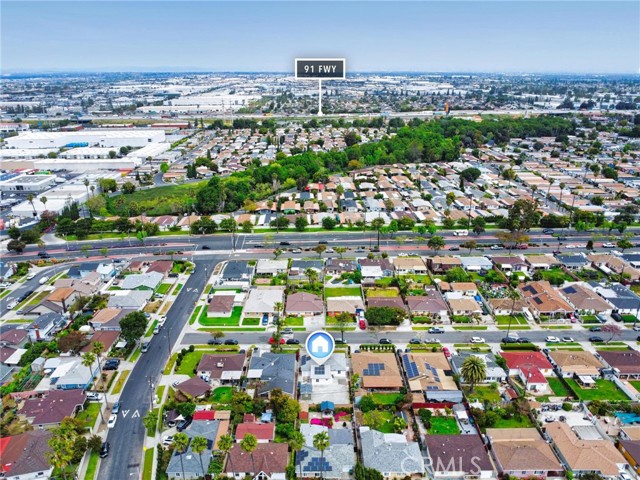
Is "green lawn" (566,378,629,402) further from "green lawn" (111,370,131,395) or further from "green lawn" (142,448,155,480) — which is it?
"green lawn" (111,370,131,395)

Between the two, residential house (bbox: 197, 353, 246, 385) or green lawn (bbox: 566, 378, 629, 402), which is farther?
residential house (bbox: 197, 353, 246, 385)

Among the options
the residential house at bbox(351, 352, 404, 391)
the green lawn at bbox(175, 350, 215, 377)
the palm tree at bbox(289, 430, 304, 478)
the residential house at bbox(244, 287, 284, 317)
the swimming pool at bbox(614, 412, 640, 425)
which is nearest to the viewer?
the palm tree at bbox(289, 430, 304, 478)

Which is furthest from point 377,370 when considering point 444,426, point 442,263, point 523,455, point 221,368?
point 442,263

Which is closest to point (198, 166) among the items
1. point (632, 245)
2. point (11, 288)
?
point (11, 288)

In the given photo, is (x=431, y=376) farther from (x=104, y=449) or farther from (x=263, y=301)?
(x=104, y=449)

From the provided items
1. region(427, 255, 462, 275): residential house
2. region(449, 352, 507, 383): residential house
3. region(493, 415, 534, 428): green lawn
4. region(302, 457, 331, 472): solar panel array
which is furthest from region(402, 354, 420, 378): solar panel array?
region(427, 255, 462, 275): residential house
